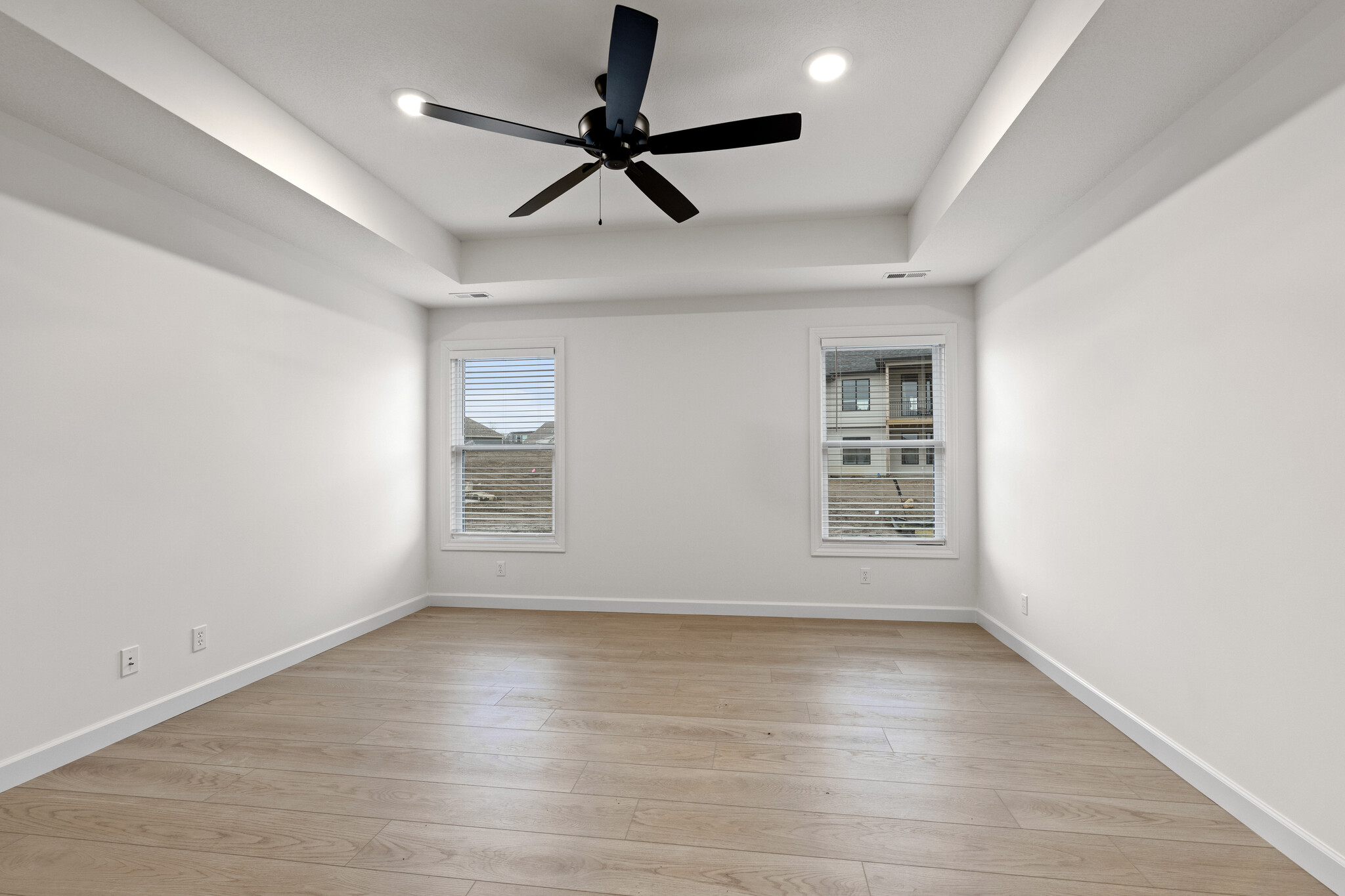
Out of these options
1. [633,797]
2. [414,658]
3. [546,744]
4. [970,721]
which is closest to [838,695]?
[970,721]

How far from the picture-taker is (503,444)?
4969 millimetres

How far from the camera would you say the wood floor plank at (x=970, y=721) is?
2578 millimetres

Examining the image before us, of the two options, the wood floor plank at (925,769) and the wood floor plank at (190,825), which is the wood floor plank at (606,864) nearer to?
the wood floor plank at (190,825)

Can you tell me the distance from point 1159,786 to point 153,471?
162 inches

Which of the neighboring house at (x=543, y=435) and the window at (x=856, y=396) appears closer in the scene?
the window at (x=856, y=396)

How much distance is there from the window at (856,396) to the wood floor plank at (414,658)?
9.46ft

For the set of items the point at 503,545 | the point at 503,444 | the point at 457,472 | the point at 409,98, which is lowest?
the point at 503,545

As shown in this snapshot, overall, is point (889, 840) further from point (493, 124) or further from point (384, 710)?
point (493, 124)

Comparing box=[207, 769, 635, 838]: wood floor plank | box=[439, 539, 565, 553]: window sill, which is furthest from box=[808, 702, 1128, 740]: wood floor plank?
box=[439, 539, 565, 553]: window sill

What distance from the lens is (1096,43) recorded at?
71.7 inches

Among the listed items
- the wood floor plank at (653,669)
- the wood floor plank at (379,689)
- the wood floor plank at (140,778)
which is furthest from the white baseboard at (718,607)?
the wood floor plank at (140,778)

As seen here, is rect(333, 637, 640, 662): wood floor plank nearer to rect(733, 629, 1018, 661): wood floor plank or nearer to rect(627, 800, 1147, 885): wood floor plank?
rect(733, 629, 1018, 661): wood floor plank

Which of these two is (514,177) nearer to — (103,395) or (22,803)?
(103,395)

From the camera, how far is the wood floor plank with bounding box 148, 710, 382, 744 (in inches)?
101
